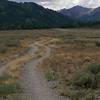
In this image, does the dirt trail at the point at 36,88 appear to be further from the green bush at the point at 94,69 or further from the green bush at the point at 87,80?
the green bush at the point at 94,69

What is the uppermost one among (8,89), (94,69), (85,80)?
(94,69)

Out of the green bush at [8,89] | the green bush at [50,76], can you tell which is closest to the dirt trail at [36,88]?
the green bush at [50,76]

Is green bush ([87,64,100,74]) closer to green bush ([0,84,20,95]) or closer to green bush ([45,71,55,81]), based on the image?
green bush ([45,71,55,81])

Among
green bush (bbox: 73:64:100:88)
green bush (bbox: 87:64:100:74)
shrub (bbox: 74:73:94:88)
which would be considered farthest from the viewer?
green bush (bbox: 87:64:100:74)

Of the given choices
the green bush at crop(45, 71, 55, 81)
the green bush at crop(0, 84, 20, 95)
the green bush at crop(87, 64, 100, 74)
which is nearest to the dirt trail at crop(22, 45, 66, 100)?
the green bush at crop(45, 71, 55, 81)

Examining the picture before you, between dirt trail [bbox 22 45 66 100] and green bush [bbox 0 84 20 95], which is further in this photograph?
green bush [bbox 0 84 20 95]

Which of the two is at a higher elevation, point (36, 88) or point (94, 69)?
point (94, 69)

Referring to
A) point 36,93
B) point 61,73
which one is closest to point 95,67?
point 61,73

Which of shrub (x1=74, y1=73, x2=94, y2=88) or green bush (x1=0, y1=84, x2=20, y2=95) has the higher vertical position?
shrub (x1=74, y1=73, x2=94, y2=88)

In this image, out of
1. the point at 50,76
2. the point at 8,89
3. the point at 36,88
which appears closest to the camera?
the point at 8,89

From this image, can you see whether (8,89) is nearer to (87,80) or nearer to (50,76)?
(87,80)

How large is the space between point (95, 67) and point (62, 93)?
541 cm

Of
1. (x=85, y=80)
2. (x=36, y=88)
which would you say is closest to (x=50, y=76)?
(x=36, y=88)

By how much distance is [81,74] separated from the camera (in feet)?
80.5
